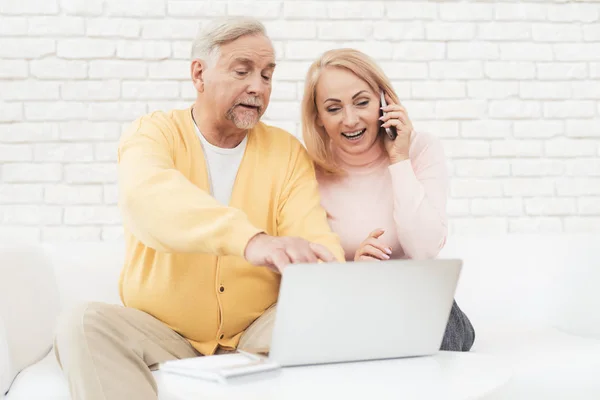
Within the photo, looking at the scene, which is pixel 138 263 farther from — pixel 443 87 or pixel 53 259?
pixel 443 87

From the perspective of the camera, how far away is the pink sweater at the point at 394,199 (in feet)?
6.75

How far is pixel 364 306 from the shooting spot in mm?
1263

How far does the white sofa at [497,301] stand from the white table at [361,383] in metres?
0.63

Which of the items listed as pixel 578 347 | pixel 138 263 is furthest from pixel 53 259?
pixel 578 347

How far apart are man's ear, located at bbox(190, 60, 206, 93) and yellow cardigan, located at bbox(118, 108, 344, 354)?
8 cm

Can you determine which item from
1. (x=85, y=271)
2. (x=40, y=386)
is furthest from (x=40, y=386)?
(x=85, y=271)

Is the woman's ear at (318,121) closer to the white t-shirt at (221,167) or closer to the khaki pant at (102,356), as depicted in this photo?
the white t-shirt at (221,167)

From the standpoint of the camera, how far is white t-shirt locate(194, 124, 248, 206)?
6.39 ft

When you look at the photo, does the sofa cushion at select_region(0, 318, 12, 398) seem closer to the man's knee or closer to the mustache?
the man's knee

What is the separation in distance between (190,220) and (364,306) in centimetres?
43

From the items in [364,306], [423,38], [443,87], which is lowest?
[364,306]

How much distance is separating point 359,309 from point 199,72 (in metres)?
1.01

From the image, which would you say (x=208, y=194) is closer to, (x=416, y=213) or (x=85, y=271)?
(x=416, y=213)

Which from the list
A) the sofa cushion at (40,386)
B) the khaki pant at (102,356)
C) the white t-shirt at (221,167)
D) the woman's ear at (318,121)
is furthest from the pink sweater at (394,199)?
the sofa cushion at (40,386)
